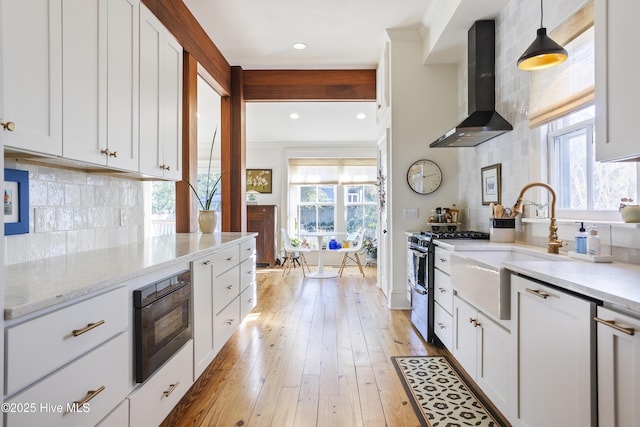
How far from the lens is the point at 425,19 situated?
3.49 m

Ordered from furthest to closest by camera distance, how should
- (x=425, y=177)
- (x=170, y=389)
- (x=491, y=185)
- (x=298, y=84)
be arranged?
(x=298, y=84) < (x=425, y=177) < (x=491, y=185) < (x=170, y=389)

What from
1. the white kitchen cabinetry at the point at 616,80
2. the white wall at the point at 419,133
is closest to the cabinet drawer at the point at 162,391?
the white kitchen cabinetry at the point at 616,80

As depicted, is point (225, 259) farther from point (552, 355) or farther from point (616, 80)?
point (616, 80)

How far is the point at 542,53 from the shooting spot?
183cm

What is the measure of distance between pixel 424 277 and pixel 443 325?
1.47 ft

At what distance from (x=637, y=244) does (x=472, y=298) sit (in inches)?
30.1

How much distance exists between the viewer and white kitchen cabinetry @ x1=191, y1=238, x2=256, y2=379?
6.66ft

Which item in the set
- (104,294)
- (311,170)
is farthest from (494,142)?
(311,170)

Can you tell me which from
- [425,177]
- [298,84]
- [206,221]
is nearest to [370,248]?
[425,177]

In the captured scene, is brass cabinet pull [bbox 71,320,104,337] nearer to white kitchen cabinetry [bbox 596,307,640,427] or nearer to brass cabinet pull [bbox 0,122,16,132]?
brass cabinet pull [bbox 0,122,16,132]

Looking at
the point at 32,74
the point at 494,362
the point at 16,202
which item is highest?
the point at 32,74

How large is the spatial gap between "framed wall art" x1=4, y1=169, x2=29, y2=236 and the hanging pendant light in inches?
98.0

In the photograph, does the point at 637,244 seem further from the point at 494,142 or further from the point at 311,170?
the point at 311,170

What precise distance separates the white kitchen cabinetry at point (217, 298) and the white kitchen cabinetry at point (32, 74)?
3.06ft
